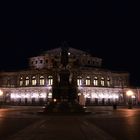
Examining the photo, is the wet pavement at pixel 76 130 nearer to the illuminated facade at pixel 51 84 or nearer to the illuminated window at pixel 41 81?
the illuminated facade at pixel 51 84

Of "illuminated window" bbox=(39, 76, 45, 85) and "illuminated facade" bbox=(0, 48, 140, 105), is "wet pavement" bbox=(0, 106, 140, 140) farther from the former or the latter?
"illuminated window" bbox=(39, 76, 45, 85)

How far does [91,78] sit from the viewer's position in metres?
139

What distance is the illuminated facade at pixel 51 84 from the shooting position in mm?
136125

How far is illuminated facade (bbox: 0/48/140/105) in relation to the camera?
447 ft

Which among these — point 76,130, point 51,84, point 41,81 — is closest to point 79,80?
point 51,84

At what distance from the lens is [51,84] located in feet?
443

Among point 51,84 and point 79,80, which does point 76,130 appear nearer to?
point 51,84

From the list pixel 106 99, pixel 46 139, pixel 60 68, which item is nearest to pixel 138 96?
pixel 106 99

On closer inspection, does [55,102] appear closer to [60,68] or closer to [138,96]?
[60,68]

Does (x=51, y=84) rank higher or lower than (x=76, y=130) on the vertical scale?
higher

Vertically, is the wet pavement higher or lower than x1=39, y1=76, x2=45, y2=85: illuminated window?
lower

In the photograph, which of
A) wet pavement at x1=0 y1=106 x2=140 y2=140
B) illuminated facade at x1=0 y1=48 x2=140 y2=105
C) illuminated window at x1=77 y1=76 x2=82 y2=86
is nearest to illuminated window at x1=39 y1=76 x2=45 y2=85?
illuminated facade at x1=0 y1=48 x2=140 y2=105

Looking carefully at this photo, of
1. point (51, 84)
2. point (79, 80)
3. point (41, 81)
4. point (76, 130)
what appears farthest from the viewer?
point (41, 81)

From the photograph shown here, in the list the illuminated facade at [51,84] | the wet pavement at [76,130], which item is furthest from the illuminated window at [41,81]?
the wet pavement at [76,130]
